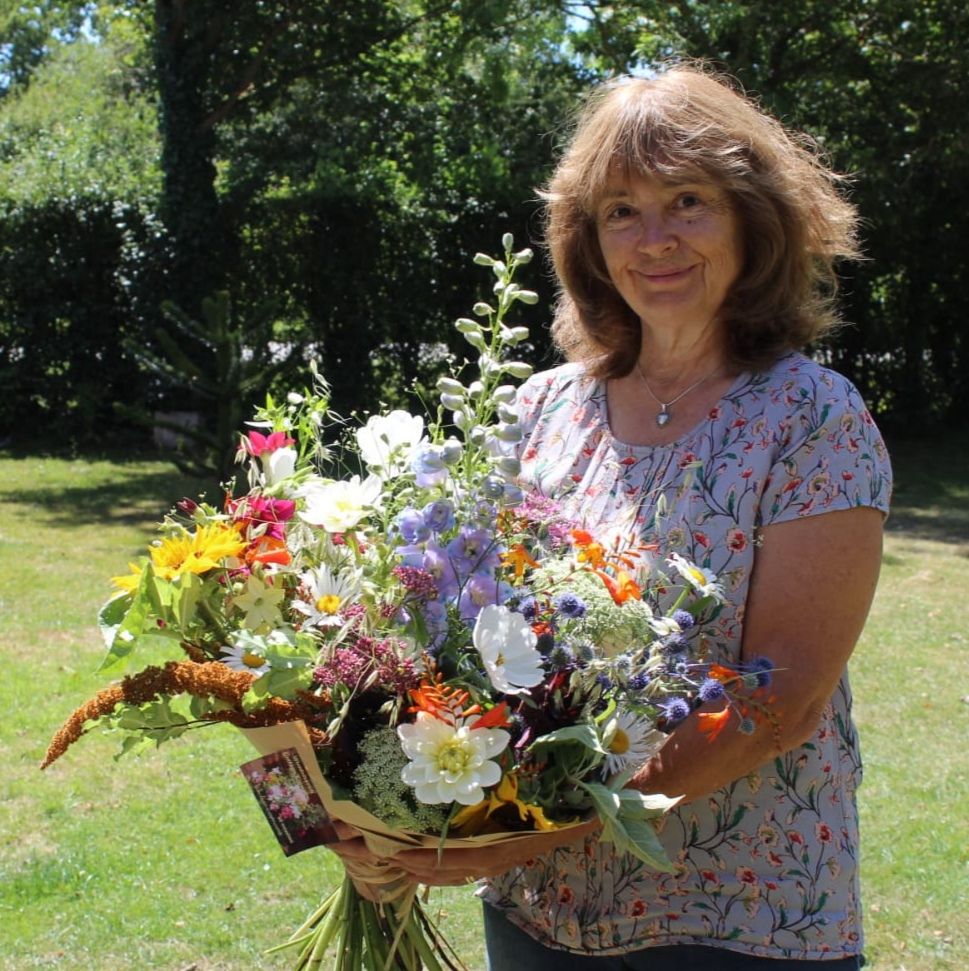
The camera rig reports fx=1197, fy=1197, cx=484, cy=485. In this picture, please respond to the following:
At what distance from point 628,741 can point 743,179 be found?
0.93m

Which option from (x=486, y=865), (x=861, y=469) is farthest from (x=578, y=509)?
(x=486, y=865)

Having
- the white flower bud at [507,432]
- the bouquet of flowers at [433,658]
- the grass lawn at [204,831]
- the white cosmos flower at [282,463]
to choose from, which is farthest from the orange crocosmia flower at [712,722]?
the grass lawn at [204,831]

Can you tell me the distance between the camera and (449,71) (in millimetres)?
14141

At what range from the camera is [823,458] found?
176 cm

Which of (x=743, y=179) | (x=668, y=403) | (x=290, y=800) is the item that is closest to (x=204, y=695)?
(x=290, y=800)

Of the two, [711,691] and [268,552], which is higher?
[268,552]

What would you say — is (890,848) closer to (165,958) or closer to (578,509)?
(165,958)

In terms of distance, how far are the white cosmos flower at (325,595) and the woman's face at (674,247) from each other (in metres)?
0.74

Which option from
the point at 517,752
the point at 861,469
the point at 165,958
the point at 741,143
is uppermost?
the point at 741,143

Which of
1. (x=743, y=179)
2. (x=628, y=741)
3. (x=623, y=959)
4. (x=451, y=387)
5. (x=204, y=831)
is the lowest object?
(x=204, y=831)

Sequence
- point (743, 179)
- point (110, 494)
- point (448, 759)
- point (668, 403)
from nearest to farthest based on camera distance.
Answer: point (448, 759) → point (743, 179) → point (668, 403) → point (110, 494)

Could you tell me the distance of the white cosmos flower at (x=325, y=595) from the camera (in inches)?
60.7

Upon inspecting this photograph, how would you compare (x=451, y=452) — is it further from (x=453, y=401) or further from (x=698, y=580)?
(x=698, y=580)

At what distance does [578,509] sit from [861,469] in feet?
1.56
